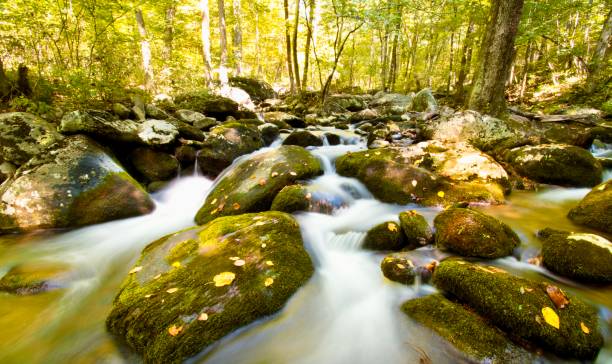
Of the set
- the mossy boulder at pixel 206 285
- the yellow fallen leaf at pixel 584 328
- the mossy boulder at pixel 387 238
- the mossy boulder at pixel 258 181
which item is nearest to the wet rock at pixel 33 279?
the mossy boulder at pixel 206 285

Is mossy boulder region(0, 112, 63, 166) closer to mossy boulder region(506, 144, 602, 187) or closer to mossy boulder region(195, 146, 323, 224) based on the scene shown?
mossy boulder region(195, 146, 323, 224)

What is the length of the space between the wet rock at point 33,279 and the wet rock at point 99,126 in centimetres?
292

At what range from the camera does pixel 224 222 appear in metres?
3.49

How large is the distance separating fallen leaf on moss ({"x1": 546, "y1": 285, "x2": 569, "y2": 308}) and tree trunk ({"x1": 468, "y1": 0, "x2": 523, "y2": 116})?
6283 millimetres

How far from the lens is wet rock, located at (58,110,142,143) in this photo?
18.0 ft

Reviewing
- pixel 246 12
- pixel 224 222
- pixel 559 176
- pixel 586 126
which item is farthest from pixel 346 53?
pixel 224 222

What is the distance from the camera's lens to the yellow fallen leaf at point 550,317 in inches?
78.2

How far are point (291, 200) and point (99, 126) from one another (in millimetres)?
4274

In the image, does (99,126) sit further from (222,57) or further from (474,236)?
(222,57)

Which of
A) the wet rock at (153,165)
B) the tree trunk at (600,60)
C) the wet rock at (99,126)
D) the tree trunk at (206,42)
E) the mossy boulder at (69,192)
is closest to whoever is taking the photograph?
the mossy boulder at (69,192)

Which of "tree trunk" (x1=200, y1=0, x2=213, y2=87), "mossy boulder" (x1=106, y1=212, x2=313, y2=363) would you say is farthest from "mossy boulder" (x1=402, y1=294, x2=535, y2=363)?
"tree trunk" (x1=200, y1=0, x2=213, y2=87)

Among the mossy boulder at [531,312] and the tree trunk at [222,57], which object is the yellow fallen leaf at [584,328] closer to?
the mossy boulder at [531,312]

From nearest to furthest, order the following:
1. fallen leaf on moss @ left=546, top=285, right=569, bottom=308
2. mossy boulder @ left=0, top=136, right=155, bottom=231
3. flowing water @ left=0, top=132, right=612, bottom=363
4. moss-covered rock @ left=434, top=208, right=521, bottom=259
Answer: fallen leaf on moss @ left=546, top=285, right=569, bottom=308 → flowing water @ left=0, top=132, right=612, bottom=363 → moss-covered rock @ left=434, top=208, right=521, bottom=259 → mossy boulder @ left=0, top=136, right=155, bottom=231

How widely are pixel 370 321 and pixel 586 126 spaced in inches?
356
